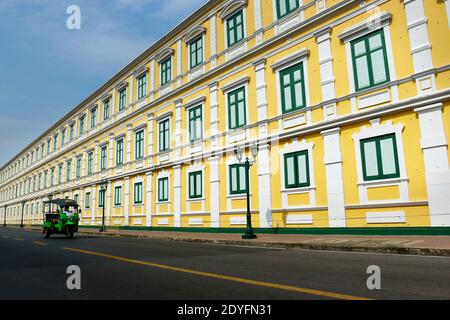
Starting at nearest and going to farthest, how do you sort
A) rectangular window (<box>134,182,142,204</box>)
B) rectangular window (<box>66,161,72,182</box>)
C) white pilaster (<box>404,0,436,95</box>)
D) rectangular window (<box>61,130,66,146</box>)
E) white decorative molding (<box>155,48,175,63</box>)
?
white pilaster (<box>404,0,436,95</box>) → white decorative molding (<box>155,48,175,63</box>) → rectangular window (<box>134,182,142,204</box>) → rectangular window (<box>66,161,72,182</box>) → rectangular window (<box>61,130,66,146</box>)

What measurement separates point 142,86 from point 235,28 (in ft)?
35.3

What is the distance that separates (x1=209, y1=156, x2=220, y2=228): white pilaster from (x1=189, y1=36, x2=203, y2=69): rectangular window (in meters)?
6.78

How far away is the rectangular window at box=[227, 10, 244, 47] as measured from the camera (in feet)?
61.7

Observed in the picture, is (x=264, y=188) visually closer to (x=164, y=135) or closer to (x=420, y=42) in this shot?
(x=420, y=42)

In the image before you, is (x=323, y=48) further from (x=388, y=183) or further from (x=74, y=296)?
(x=74, y=296)

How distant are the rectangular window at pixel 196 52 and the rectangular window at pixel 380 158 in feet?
40.6

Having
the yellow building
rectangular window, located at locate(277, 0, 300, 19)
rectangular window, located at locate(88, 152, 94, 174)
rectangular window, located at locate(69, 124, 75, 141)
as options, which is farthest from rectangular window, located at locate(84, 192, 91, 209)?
rectangular window, located at locate(277, 0, 300, 19)

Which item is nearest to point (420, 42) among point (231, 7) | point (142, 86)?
point (231, 7)

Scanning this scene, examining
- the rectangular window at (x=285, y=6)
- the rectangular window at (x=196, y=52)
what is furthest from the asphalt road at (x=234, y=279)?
the rectangular window at (x=196, y=52)

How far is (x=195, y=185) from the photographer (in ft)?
67.2

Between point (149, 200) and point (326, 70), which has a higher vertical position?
point (326, 70)

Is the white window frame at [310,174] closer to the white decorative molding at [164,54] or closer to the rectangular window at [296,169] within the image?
the rectangular window at [296,169]

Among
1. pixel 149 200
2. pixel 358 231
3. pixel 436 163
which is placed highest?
pixel 436 163

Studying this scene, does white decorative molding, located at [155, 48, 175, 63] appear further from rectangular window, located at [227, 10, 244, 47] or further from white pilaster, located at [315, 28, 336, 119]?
white pilaster, located at [315, 28, 336, 119]
